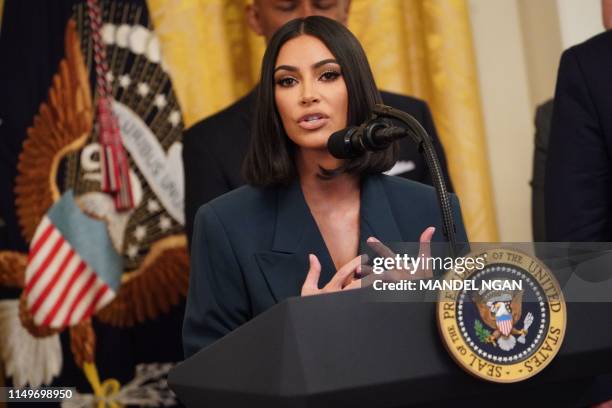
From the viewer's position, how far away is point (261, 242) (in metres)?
2.19

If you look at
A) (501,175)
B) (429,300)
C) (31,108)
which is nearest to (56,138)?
(31,108)

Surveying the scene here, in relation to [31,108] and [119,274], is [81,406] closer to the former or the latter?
[119,274]

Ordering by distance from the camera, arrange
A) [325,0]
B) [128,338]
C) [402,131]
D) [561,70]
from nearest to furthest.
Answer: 1. [402,131]
2. [561,70]
3. [325,0]
4. [128,338]

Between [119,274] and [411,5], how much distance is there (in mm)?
1589

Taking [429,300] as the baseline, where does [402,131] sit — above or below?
above

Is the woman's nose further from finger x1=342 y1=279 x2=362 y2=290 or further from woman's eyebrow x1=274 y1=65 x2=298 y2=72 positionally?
Answer: finger x1=342 y1=279 x2=362 y2=290

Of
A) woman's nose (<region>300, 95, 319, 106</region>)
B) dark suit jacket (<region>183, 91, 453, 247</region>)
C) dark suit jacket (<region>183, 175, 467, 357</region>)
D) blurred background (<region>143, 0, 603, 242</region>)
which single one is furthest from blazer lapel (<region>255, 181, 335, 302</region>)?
blurred background (<region>143, 0, 603, 242</region>)

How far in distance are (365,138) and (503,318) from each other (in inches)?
17.2

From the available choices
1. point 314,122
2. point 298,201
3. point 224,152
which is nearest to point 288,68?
point 314,122

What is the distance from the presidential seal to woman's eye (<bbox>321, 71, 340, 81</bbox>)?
2.99 feet

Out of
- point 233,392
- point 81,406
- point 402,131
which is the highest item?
point 402,131

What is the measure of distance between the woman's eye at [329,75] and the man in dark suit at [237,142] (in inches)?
37.9

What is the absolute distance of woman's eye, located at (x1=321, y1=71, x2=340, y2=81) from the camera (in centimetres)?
225

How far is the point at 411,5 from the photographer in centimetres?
407
